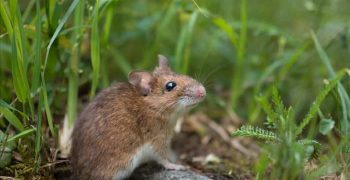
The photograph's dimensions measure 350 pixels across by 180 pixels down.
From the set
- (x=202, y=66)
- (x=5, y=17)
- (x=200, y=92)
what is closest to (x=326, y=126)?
(x=200, y=92)

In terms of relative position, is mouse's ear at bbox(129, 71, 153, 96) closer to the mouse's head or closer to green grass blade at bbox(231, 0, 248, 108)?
the mouse's head

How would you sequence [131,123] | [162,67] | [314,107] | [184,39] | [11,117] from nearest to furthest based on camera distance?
1. [314,107]
2. [11,117]
3. [131,123]
4. [162,67]
5. [184,39]

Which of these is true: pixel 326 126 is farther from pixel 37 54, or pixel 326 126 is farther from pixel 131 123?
pixel 37 54

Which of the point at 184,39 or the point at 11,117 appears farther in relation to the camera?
the point at 184,39

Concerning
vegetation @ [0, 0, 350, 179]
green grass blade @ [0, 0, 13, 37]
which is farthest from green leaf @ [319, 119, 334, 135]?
green grass blade @ [0, 0, 13, 37]

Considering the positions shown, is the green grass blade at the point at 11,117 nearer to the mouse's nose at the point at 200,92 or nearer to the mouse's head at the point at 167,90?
the mouse's head at the point at 167,90

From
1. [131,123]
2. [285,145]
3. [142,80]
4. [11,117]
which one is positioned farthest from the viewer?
[142,80]
